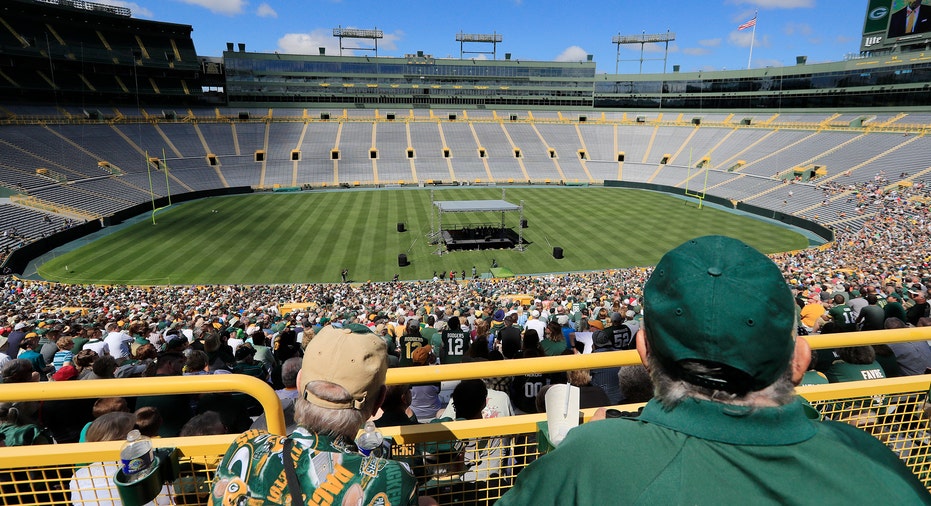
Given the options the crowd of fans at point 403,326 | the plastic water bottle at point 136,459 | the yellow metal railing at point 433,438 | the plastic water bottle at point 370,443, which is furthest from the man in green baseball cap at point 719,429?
the plastic water bottle at point 136,459

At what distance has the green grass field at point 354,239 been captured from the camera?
28.8 m

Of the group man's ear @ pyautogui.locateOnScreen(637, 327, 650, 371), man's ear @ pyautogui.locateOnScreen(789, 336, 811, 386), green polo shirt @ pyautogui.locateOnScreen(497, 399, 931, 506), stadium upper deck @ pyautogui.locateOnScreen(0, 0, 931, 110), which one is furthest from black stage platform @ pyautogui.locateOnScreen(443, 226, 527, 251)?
stadium upper deck @ pyautogui.locateOnScreen(0, 0, 931, 110)

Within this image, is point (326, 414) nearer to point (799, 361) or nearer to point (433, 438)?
point (433, 438)

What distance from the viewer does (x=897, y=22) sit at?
55.0 m

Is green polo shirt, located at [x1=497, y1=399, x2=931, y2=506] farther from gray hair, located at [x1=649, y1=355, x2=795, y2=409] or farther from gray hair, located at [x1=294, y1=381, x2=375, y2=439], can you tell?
gray hair, located at [x1=294, y1=381, x2=375, y2=439]

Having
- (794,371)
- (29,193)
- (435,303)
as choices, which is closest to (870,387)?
(794,371)

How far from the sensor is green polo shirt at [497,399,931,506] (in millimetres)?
1271

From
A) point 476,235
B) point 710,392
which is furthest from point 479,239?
point 710,392

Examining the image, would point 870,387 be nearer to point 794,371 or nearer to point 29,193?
point 794,371

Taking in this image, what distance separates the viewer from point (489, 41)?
307ft

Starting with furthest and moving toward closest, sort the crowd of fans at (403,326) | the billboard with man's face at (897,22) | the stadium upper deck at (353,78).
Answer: the stadium upper deck at (353,78) < the billboard with man's face at (897,22) < the crowd of fans at (403,326)

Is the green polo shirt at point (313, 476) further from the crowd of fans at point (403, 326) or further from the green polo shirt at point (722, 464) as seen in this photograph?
the green polo shirt at point (722, 464)

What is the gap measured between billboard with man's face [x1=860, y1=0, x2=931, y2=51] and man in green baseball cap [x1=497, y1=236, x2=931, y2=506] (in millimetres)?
74887

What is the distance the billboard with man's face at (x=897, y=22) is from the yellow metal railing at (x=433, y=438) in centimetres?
7294
